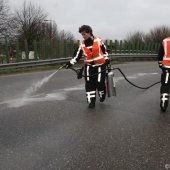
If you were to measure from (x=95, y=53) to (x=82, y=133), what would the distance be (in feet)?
7.63

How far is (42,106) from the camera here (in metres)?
6.93

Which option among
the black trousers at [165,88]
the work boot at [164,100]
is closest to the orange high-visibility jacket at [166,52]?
the black trousers at [165,88]

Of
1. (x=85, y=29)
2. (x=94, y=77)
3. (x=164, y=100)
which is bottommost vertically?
(x=164, y=100)

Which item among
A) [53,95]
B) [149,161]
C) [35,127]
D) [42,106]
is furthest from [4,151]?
[53,95]

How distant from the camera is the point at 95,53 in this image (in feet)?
22.1

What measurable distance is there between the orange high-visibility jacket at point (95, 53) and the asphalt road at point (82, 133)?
3.15 feet

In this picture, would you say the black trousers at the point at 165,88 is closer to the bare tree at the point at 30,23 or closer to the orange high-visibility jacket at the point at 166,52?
the orange high-visibility jacket at the point at 166,52

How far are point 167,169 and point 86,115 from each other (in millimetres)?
2704

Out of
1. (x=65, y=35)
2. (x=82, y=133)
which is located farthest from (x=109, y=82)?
(x=65, y=35)

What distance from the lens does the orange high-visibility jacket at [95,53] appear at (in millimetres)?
6680

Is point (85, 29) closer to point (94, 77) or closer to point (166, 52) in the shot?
point (94, 77)

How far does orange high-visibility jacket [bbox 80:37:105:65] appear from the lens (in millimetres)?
6680

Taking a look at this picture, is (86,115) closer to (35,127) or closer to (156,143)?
(35,127)

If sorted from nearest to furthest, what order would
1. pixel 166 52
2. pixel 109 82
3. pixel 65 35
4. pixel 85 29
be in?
pixel 166 52, pixel 85 29, pixel 109 82, pixel 65 35
